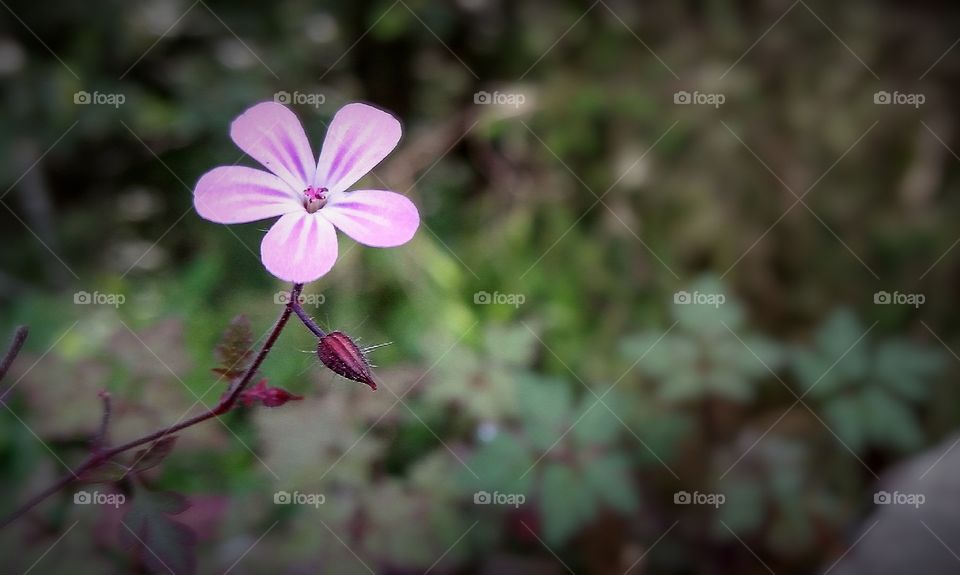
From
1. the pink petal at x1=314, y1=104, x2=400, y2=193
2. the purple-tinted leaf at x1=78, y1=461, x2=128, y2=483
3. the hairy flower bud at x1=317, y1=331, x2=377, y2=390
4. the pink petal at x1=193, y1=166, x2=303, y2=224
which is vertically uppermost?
the pink petal at x1=314, y1=104, x2=400, y2=193

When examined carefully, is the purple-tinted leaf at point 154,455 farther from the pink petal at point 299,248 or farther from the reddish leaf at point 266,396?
the pink petal at point 299,248

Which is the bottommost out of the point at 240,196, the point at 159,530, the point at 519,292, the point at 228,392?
the point at 159,530

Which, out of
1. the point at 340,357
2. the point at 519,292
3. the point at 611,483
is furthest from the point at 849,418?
the point at 340,357

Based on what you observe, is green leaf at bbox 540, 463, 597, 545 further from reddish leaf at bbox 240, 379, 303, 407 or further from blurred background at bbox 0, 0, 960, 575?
reddish leaf at bbox 240, 379, 303, 407

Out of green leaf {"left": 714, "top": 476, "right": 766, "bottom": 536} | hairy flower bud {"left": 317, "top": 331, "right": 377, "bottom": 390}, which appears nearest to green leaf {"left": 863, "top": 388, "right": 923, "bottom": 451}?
green leaf {"left": 714, "top": 476, "right": 766, "bottom": 536}

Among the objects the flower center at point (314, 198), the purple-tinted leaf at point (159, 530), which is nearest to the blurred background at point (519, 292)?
the purple-tinted leaf at point (159, 530)

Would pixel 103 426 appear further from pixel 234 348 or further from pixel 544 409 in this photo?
pixel 544 409
